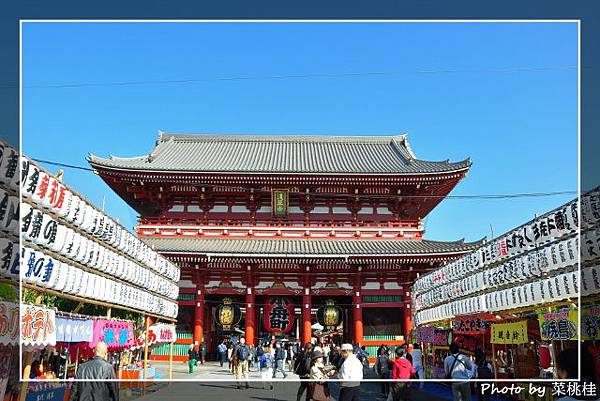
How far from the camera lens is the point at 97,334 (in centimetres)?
942

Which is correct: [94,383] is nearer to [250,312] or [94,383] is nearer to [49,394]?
[49,394]

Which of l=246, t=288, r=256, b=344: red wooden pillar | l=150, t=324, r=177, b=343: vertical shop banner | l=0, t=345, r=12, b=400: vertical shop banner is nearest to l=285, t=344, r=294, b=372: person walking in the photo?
l=246, t=288, r=256, b=344: red wooden pillar

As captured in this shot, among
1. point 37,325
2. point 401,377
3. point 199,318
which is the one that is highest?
point 37,325

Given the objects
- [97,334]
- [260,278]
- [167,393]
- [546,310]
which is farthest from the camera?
[260,278]

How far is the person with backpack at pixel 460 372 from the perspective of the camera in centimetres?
921

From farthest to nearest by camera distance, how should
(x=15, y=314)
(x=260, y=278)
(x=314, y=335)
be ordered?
1. (x=314, y=335)
2. (x=260, y=278)
3. (x=15, y=314)

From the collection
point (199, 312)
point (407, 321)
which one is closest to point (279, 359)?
point (199, 312)

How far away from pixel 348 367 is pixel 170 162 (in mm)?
19334

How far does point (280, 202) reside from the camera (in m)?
22.7

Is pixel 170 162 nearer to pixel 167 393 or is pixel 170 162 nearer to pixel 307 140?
pixel 307 140

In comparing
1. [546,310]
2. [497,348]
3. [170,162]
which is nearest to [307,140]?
[170,162]

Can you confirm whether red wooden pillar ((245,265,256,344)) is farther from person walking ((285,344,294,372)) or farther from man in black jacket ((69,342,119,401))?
man in black jacket ((69,342,119,401))

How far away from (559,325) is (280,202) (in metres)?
15.0

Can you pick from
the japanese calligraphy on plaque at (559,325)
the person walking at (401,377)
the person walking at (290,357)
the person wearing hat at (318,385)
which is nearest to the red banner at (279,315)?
the person walking at (290,357)
